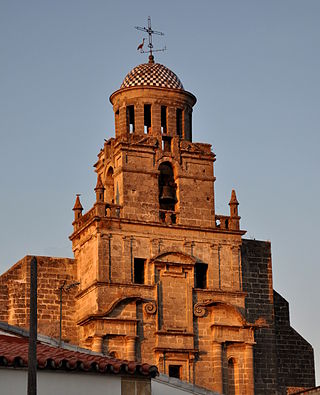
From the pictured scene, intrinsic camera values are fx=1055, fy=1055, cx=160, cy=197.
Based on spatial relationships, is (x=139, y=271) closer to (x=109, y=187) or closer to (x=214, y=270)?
(x=214, y=270)

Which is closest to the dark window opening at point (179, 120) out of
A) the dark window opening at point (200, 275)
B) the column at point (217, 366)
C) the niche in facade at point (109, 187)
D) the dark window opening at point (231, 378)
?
the niche in facade at point (109, 187)

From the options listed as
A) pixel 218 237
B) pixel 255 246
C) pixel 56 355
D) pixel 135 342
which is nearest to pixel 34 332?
pixel 56 355

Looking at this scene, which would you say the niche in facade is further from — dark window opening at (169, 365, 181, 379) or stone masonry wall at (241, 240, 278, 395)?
dark window opening at (169, 365, 181, 379)

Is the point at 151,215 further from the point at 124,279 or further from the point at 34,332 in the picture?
the point at 34,332

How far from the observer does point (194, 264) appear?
40562 mm

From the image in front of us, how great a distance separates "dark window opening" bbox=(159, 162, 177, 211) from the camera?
139 feet

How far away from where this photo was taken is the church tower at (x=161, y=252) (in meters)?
39.3

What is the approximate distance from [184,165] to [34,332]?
23.1 metres

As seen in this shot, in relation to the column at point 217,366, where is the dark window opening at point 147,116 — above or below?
above

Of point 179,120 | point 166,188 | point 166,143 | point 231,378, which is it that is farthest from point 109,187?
point 231,378

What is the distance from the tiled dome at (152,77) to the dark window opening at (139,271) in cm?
722

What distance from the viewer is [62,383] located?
22.7 meters

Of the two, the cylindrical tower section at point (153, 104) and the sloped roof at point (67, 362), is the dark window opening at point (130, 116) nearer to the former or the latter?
the cylindrical tower section at point (153, 104)

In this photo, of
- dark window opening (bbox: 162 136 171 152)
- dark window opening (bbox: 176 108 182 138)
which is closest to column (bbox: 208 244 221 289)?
dark window opening (bbox: 162 136 171 152)
